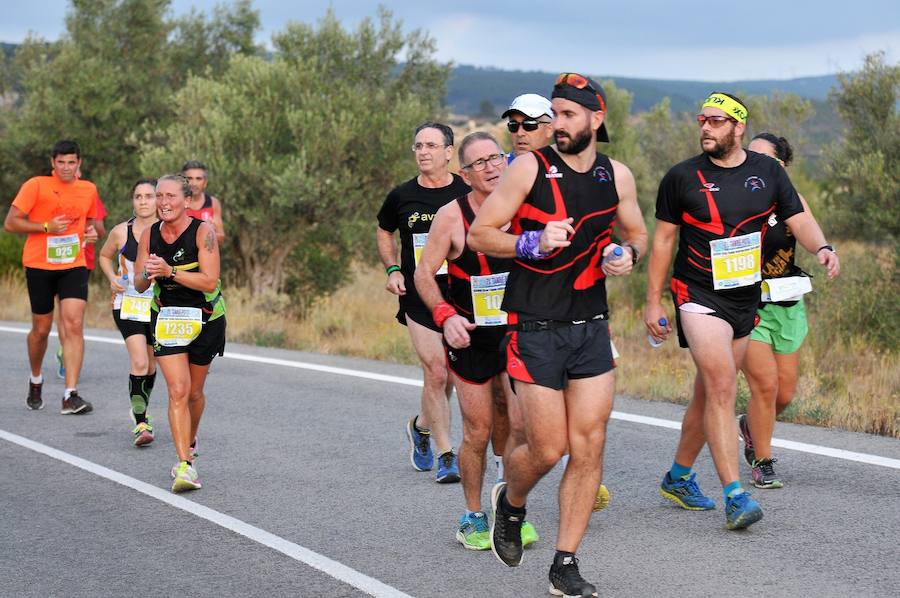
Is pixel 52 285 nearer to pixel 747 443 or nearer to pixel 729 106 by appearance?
pixel 747 443

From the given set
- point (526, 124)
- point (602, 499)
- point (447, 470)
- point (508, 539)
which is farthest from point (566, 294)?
point (447, 470)

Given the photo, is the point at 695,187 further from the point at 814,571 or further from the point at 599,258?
the point at 814,571

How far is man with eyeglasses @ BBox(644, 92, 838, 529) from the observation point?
672cm

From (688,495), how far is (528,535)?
1.15m

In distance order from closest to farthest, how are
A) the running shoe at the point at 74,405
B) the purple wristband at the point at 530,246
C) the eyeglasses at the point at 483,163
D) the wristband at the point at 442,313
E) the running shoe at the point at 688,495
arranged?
the purple wristband at the point at 530,246, the wristband at the point at 442,313, the eyeglasses at the point at 483,163, the running shoe at the point at 688,495, the running shoe at the point at 74,405

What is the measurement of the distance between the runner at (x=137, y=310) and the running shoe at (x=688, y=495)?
13.6 feet

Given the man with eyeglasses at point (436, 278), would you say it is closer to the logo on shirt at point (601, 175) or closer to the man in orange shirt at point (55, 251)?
the logo on shirt at point (601, 175)

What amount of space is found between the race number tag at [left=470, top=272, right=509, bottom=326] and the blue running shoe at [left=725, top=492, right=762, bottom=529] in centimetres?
148

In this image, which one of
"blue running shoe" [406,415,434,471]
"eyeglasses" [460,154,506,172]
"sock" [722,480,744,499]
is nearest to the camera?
"eyeglasses" [460,154,506,172]

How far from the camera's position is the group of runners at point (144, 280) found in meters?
8.01

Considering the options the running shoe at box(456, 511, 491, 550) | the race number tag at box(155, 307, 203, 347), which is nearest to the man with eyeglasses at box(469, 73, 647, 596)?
the running shoe at box(456, 511, 491, 550)

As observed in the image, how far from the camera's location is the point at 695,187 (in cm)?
680

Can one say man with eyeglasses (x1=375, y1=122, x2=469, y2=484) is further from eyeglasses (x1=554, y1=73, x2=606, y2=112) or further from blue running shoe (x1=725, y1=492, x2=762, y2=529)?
eyeglasses (x1=554, y1=73, x2=606, y2=112)

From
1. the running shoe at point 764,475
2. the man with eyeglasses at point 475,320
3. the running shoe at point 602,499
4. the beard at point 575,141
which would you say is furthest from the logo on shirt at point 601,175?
the running shoe at point 764,475
